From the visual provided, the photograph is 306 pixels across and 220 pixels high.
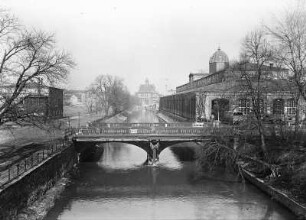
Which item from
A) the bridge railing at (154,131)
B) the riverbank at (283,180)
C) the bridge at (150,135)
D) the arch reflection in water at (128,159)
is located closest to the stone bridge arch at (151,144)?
the bridge at (150,135)

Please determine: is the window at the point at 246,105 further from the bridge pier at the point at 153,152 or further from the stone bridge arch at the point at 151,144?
the bridge pier at the point at 153,152

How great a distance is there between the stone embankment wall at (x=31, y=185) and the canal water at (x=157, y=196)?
4.72 ft

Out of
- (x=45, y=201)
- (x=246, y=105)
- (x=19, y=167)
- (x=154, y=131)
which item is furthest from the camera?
(x=246, y=105)

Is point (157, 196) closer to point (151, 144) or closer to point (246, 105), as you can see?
point (151, 144)

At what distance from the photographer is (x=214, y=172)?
33.1 metres

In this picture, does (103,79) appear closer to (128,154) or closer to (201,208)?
(128,154)

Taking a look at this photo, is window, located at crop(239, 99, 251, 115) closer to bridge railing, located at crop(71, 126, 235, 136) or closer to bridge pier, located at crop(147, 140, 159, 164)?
bridge railing, located at crop(71, 126, 235, 136)

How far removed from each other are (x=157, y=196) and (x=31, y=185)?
9.31 meters

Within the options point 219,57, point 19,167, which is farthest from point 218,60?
point 19,167

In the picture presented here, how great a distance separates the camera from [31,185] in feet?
70.4

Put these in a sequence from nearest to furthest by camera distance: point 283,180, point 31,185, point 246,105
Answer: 1. point 31,185
2. point 283,180
3. point 246,105

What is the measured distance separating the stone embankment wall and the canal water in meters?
1.44

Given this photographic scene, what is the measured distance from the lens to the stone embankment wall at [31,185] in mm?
17469

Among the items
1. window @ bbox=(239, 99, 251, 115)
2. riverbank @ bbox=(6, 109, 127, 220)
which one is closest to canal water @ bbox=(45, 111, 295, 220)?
riverbank @ bbox=(6, 109, 127, 220)
